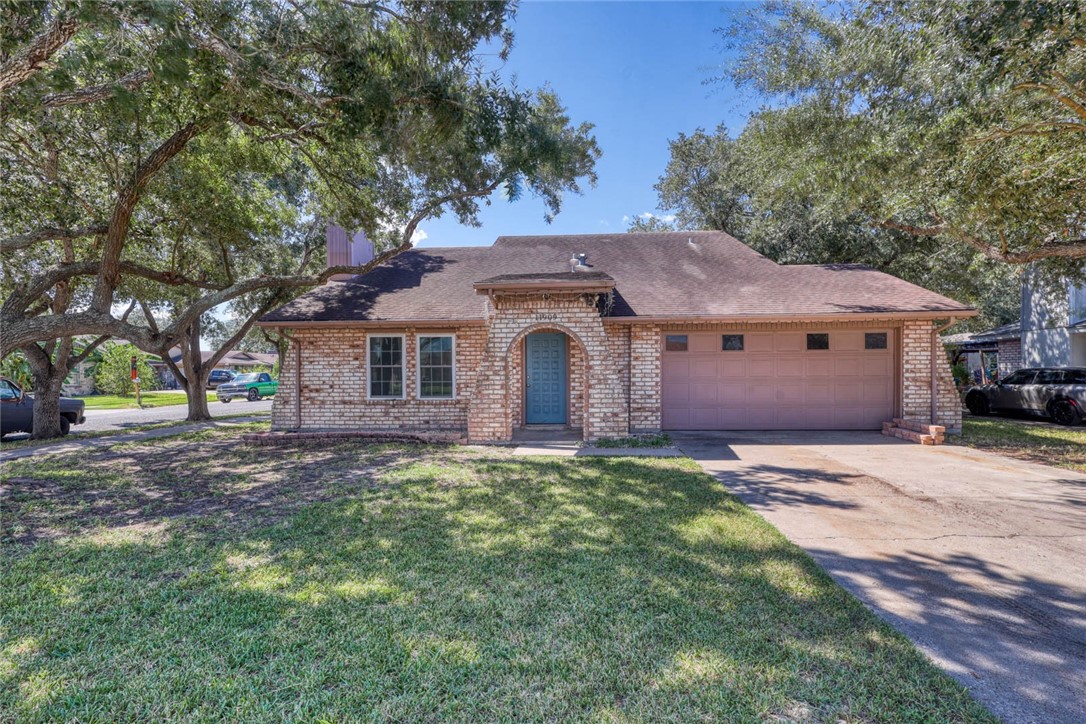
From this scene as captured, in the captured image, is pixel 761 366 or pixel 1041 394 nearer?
pixel 761 366

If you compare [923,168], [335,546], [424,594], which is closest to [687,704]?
[424,594]

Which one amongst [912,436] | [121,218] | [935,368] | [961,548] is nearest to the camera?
[961,548]

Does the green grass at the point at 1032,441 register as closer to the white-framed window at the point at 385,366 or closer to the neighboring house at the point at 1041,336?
the neighboring house at the point at 1041,336

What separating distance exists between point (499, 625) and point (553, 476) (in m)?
3.69

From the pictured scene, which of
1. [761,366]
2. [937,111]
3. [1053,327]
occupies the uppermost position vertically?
[937,111]

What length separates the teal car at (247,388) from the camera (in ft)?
84.3

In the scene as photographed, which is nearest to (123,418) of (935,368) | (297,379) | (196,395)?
(196,395)

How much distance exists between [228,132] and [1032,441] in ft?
54.6

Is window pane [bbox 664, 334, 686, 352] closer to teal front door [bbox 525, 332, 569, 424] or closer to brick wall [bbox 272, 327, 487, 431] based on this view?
teal front door [bbox 525, 332, 569, 424]

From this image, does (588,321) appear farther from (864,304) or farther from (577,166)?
(864,304)

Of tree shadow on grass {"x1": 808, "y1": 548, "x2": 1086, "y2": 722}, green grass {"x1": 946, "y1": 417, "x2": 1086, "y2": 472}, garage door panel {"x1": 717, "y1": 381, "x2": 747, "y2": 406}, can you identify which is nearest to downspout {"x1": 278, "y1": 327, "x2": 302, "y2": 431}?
garage door panel {"x1": 717, "y1": 381, "x2": 747, "y2": 406}

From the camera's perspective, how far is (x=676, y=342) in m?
10.6

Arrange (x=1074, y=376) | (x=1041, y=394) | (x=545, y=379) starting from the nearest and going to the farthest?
(x=545, y=379), (x=1074, y=376), (x=1041, y=394)

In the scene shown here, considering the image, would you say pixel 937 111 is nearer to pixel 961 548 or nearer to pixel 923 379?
pixel 961 548
